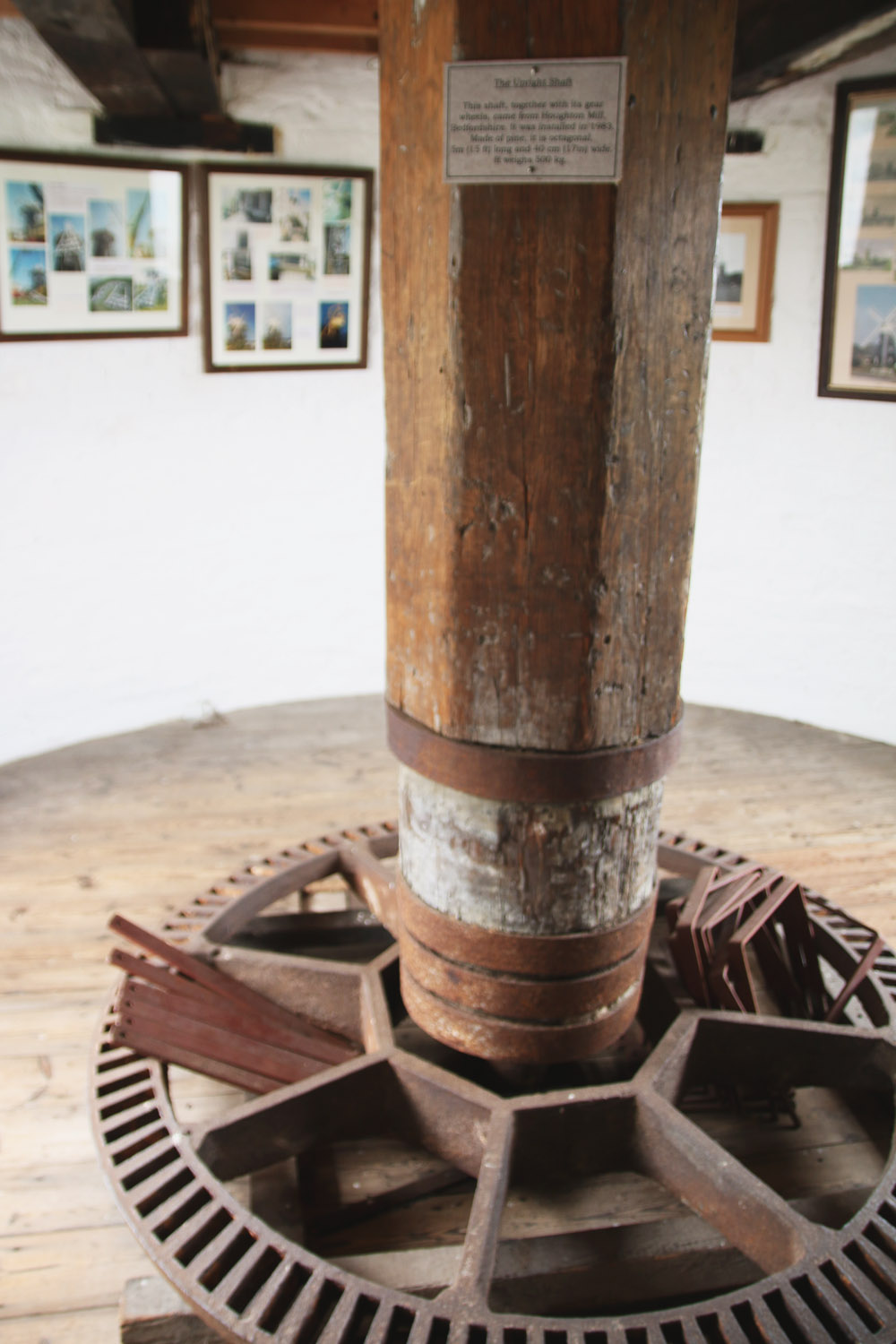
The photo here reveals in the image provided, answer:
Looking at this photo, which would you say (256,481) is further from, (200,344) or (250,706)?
(250,706)

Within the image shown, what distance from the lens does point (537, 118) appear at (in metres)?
1.44

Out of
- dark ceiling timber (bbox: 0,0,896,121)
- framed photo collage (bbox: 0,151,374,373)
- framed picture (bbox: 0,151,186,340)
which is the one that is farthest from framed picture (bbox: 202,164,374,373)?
dark ceiling timber (bbox: 0,0,896,121)

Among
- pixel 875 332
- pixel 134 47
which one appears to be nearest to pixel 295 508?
pixel 134 47

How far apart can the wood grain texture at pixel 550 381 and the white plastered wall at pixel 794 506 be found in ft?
9.55

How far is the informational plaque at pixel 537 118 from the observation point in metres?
1.42

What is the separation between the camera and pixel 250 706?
474cm

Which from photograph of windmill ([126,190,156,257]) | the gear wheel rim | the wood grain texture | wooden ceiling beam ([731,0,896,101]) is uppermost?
wooden ceiling beam ([731,0,896,101])

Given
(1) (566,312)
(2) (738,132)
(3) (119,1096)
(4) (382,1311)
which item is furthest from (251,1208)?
(2) (738,132)

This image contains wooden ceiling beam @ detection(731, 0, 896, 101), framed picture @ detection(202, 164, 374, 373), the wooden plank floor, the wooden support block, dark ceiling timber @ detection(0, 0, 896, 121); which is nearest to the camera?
the wooden support block

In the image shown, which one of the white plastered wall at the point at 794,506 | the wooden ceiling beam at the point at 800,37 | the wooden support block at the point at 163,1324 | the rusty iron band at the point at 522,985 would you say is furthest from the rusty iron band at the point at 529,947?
the white plastered wall at the point at 794,506

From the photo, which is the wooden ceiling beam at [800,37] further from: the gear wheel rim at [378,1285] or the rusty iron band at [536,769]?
the gear wheel rim at [378,1285]

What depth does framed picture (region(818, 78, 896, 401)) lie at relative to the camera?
3906 mm

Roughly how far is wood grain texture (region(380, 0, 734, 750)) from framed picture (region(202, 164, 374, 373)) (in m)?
2.75

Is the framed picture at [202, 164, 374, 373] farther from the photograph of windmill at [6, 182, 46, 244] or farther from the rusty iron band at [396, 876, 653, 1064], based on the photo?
the rusty iron band at [396, 876, 653, 1064]
